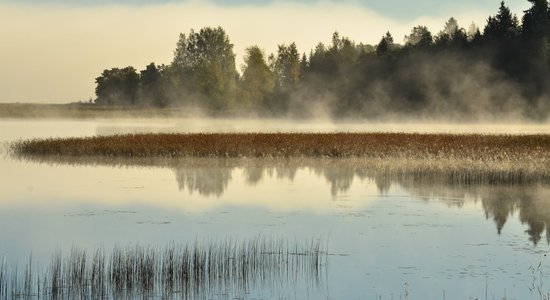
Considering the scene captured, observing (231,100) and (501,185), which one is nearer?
(501,185)

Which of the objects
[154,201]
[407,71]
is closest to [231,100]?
[407,71]

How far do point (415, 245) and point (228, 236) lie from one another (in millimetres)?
3887

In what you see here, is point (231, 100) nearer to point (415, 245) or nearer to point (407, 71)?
point (407, 71)

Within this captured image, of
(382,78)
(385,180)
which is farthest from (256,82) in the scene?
(385,180)

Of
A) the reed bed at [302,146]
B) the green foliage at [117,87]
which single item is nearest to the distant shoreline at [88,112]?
the green foliage at [117,87]

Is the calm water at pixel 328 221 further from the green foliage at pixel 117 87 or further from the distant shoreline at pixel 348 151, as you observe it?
the green foliage at pixel 117 87

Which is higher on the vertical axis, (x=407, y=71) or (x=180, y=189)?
(x=407, y=71)

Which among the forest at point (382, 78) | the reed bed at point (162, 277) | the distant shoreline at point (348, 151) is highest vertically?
the forest at point (382, 78)

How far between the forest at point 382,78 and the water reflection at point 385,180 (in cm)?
5062

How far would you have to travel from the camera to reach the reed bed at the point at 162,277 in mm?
12125

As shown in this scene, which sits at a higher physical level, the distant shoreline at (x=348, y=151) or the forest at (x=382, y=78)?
the forest at (x=382, y=78)

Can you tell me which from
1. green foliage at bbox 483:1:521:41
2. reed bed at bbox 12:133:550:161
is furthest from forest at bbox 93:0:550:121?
reed bed at bbox 12:133:550:161

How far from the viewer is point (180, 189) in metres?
26.3

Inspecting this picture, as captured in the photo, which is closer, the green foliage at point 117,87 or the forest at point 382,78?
the forest at point 382,78
